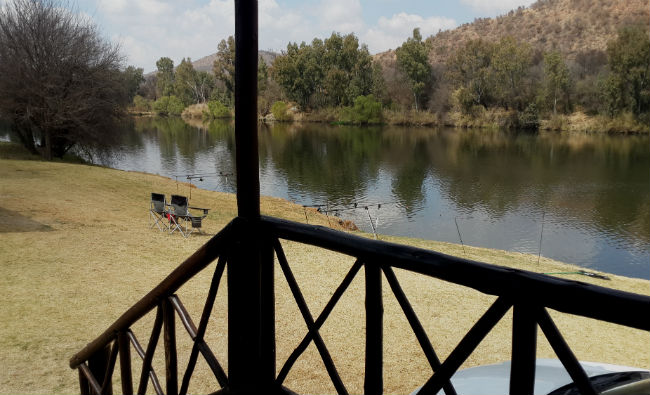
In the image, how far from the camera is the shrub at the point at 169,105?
86000 millimetres

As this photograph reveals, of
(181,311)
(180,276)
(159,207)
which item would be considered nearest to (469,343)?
(180,276)

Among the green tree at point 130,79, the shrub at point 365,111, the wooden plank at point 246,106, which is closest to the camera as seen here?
the wooden plank at point 246,106

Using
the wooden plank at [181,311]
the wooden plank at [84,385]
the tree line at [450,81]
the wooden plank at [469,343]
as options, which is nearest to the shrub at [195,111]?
the tree line at [450,81]

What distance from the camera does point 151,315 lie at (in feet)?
21.6

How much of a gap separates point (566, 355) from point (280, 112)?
231 ft

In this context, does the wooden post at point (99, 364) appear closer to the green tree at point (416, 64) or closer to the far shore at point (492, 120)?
the far shore at point (492, 120)

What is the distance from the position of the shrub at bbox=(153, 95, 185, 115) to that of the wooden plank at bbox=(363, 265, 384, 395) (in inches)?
3489

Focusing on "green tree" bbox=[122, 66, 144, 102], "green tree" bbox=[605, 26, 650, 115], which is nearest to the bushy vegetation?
"green tree" bbox=[605, 26, 650, 115]

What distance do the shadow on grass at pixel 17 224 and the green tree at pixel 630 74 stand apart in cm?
5009

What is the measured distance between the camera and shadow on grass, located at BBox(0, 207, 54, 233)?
1032cm

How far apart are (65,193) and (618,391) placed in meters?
15.7

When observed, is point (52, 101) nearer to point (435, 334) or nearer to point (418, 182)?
point (418, 182)

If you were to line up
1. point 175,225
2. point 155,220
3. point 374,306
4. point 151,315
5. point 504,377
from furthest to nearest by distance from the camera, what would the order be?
1. point 155,220
2. point 175,225
3. point 151,315
4. point 504,377
5. point 374,306

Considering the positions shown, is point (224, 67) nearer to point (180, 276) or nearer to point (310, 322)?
point (180, 276)
